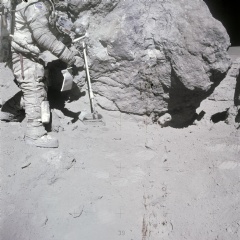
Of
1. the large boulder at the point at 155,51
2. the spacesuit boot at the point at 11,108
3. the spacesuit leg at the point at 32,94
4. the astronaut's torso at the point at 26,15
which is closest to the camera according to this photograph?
the astronaut's torso at the point at 26,15

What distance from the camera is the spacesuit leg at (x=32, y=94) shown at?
133 inches

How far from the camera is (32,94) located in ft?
11.2

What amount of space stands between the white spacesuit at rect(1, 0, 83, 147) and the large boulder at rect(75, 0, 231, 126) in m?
0.68

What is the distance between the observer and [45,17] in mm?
3166

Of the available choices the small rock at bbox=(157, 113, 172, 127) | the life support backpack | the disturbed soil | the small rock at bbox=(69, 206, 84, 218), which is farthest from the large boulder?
the small rock at bbox=(69, 206, 84, 218)

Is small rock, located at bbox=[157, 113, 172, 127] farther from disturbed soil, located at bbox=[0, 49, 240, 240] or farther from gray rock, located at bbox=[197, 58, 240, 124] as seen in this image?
gray rock, located at bbox=[197, 58, 240, 124]

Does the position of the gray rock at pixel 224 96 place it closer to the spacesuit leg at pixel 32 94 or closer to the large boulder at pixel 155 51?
the large boulder at pixel 155 51

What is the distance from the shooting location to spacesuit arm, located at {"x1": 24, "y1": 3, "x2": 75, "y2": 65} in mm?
3102

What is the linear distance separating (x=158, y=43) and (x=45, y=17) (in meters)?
1.40

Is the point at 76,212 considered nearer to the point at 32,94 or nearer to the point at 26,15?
the point at 32,94

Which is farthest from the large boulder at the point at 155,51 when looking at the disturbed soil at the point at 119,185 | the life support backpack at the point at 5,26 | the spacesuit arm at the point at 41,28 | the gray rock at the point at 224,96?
the life support backpack at the point at 5,26

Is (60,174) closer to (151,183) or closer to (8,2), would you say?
(151,183)

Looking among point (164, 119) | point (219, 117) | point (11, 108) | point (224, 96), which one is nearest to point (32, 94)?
point (11, 108)

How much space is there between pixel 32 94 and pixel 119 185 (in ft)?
4.81
